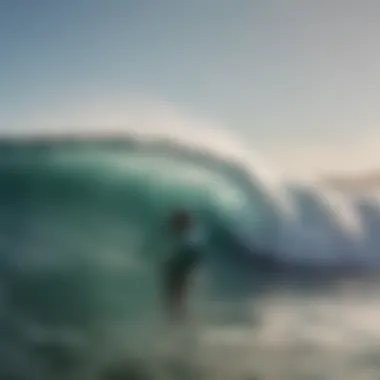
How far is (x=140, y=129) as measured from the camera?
4.53 ft

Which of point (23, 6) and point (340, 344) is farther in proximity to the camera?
point (23, 6)

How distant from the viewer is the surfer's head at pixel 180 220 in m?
1.35

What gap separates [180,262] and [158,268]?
0.15 ft

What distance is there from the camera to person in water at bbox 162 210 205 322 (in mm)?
1323

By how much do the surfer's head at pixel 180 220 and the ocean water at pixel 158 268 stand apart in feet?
0.05

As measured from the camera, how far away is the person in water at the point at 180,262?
4.34ft

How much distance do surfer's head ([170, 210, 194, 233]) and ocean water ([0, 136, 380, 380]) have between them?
0.02 metres

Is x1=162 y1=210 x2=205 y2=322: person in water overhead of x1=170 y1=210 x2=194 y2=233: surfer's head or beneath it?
beneath

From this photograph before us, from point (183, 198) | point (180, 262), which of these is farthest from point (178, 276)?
point (183, 198)

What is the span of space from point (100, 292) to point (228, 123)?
1.42 feet

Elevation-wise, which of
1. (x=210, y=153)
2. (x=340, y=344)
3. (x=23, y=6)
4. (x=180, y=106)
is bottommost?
(x=340, y=344)

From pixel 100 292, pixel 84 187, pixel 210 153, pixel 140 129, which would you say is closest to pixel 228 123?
pixel 210 153

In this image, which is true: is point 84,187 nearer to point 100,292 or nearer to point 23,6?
point 100,292

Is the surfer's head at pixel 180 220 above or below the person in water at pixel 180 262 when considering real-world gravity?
above
